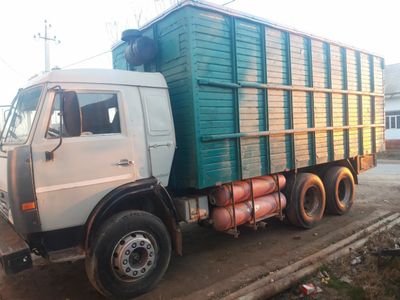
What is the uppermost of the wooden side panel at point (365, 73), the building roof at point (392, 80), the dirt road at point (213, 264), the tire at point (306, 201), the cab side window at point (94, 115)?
the building roof at point (392, 80)

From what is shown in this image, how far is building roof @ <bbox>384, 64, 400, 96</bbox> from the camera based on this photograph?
86.0 ft

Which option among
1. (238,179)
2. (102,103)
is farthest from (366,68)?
(102,103)

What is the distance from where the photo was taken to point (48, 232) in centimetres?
381

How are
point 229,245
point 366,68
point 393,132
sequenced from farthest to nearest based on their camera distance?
1. point 393,132
2. point 366,68
3. point 229,245

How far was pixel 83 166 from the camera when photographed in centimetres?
388

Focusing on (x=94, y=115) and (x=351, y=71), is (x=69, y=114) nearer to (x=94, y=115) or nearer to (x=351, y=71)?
(x=94, y=115)

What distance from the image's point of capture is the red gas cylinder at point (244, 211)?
202 inches

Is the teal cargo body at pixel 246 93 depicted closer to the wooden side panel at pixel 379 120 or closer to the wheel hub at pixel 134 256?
the wheel hub at pixel 134 256

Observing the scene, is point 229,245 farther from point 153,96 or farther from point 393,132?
point 393,132

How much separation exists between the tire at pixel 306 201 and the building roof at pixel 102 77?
10.3ft

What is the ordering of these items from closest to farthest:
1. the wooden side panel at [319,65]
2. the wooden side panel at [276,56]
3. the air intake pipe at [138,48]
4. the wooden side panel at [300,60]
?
the air intake pipe at [138,48], the wooden side panel at [276,56], the wooden side panel at [300,60], the wooden side panel at [319,65]

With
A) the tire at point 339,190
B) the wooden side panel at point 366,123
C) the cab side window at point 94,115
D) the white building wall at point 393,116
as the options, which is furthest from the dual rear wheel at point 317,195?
the white building wall at point 393,116

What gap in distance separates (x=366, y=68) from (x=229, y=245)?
16.8ft

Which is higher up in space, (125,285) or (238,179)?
(238,179)
